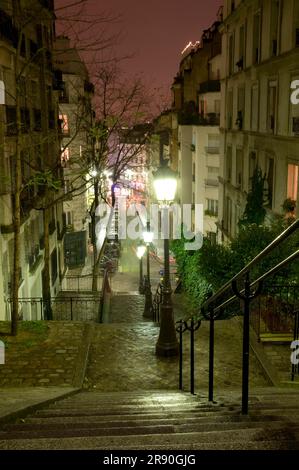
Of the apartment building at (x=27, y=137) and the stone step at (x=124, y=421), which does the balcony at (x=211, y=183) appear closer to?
the apartment building at (x=27, y=137)

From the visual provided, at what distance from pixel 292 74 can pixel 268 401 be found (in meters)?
13.8

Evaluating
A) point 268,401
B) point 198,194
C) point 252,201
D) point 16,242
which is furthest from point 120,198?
point 268,401

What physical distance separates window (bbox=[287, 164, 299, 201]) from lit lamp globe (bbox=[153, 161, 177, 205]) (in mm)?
8373

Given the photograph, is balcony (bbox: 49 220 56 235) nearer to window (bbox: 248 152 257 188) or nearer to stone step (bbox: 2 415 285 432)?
window (bbox: 248 152 257 188)

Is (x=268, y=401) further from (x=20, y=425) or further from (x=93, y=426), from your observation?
(x=20, y=425)

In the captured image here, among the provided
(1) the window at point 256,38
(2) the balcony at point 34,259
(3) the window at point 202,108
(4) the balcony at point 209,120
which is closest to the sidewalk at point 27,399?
(2) the balcony at point 34,259

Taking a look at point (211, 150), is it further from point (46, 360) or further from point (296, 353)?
point (296, 353)

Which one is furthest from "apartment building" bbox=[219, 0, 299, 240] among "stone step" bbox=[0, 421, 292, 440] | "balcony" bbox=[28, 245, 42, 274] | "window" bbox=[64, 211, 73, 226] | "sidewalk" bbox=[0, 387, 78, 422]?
"window" bbox=[64, 211, 73, 226]

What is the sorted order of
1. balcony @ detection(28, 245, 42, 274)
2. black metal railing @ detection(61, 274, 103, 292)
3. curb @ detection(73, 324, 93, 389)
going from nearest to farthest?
curb @ detection(73, 324, 93, 389)
balcony @ detection(28, 245, 42, 274)
black metal railing @ detection(61, 274, 103, 292)

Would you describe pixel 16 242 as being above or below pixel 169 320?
above

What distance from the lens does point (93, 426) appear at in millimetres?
4680

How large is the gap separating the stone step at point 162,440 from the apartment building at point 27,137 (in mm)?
8379

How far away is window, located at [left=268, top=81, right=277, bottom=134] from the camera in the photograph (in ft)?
61.7

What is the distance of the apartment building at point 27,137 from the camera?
13477 millimetres
